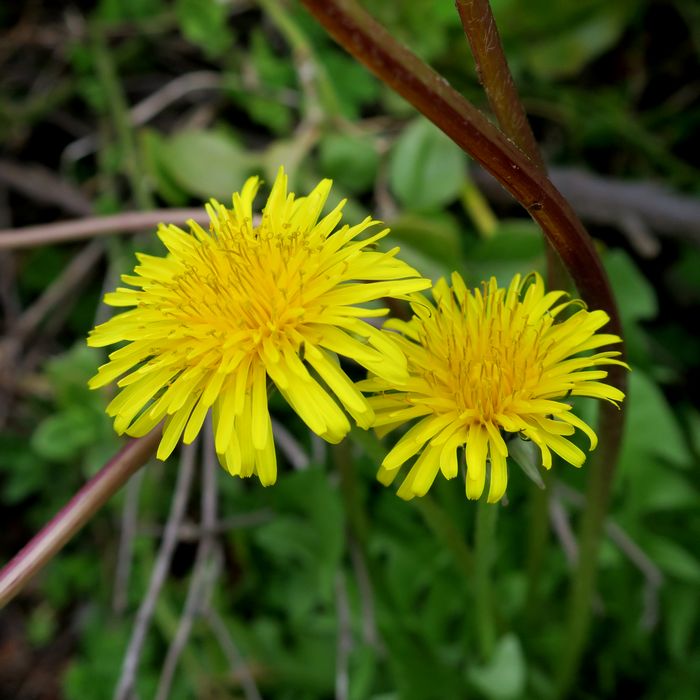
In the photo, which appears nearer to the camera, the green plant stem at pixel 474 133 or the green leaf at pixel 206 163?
the green plant stem at pixel 474 133

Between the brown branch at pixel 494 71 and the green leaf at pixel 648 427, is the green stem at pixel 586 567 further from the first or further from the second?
the brown branch at pixel 494 71

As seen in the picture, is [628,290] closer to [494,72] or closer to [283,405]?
[283,405]

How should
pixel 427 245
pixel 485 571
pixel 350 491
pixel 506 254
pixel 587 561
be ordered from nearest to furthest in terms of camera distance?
pixel 485 571, pixel 587 561, pixel 350 491, pixel 427 245, pixel 506 254

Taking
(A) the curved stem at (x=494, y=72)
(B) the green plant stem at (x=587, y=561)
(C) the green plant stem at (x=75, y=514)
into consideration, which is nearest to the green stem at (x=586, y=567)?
(B) the green plant stem at (x=587, y=561)

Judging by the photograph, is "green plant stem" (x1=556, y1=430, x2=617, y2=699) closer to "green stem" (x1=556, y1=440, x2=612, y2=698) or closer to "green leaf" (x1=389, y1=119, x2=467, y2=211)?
"green stem" (x1=556, y1=440, x2=612, y2=698)

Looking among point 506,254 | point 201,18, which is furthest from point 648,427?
point 201,18

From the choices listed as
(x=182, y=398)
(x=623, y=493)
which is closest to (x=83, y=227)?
(x=182, y=398)

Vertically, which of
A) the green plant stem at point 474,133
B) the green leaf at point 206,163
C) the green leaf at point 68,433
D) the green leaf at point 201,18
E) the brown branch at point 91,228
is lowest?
the green leaf at point 68,433

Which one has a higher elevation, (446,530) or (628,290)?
(628,290)
